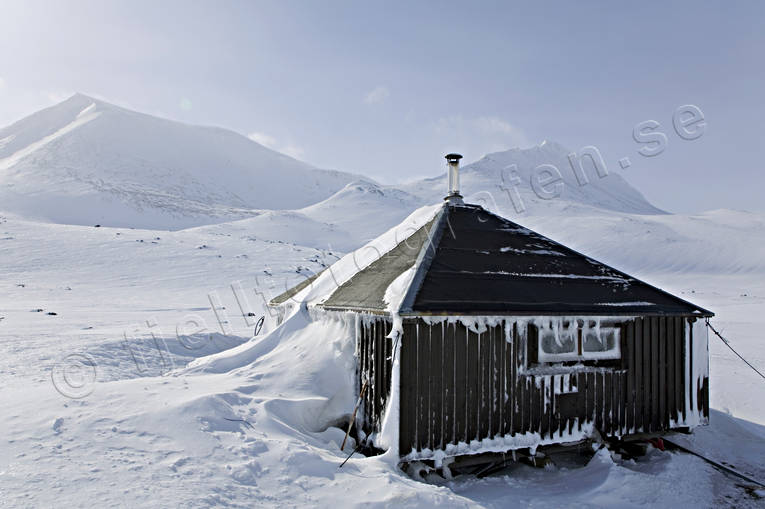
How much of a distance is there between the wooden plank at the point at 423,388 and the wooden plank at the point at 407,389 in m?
0.06

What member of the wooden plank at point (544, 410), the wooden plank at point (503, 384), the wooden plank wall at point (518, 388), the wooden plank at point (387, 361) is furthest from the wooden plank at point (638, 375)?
the wooden plank at point (387, 361)

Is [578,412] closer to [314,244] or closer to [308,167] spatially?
[314,244]

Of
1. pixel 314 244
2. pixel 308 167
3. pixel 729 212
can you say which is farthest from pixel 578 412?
pixel 308 167

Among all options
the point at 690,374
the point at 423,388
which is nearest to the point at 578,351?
the point at 690,374

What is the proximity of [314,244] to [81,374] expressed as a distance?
45.3 m

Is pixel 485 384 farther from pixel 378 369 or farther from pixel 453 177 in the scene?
pixel 453 177

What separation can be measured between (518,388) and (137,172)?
10128cm

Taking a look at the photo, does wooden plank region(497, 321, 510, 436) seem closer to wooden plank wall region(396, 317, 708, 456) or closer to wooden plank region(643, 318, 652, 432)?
wooden plank wall region(396, 317, 708, 456)

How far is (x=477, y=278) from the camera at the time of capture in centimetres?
767

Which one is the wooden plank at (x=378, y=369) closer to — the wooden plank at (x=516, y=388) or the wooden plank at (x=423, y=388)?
the wooden plank at (x=423, y=388)

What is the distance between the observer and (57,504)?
4453 mm

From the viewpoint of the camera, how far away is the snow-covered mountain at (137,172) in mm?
63719
